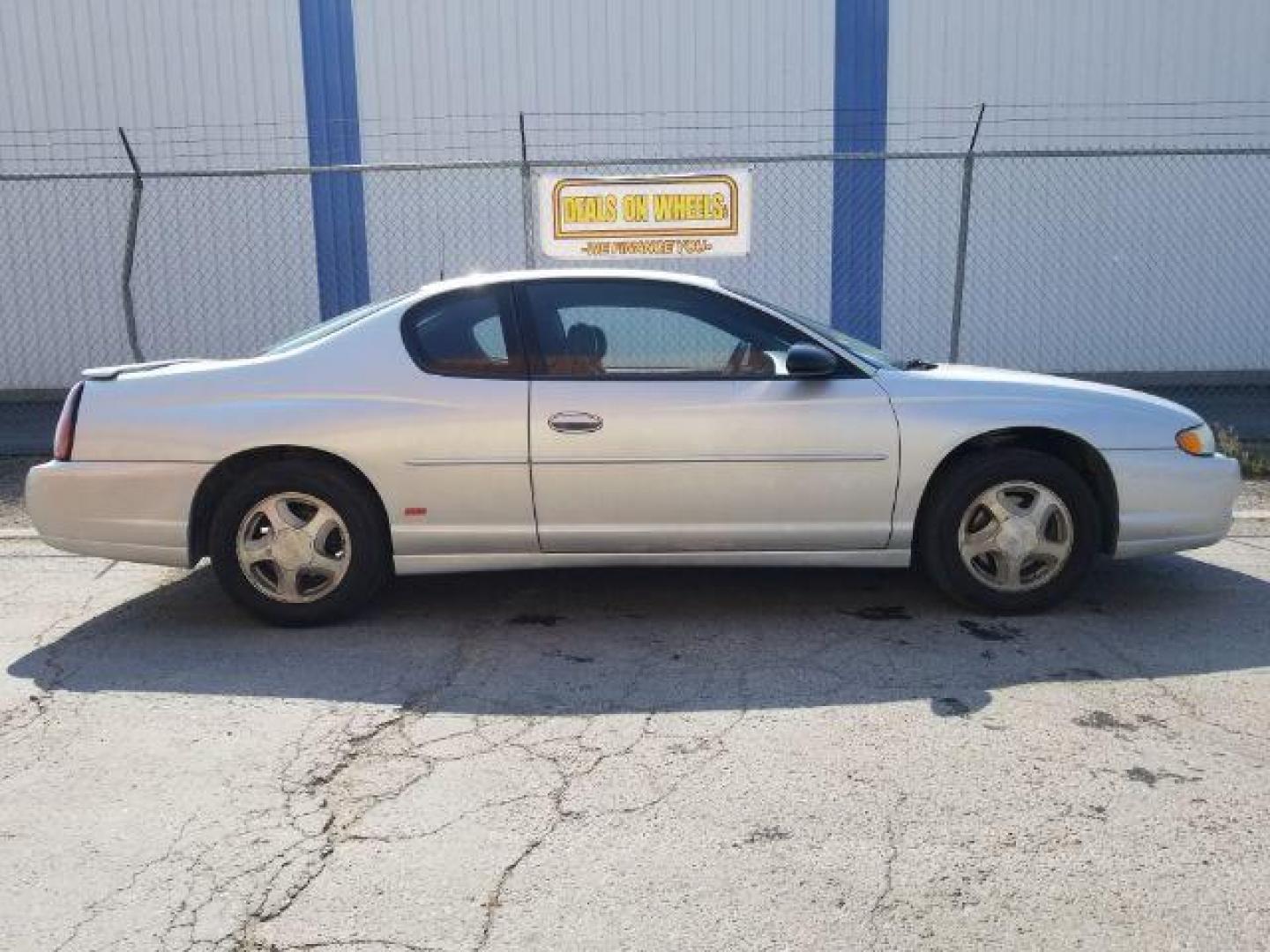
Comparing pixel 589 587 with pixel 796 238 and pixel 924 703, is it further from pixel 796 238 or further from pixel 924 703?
pixel 796 238

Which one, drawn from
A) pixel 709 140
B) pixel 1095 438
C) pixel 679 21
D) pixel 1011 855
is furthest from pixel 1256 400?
pixel 1011 855

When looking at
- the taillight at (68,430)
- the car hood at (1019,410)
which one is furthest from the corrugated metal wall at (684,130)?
the taillight at (68,430)

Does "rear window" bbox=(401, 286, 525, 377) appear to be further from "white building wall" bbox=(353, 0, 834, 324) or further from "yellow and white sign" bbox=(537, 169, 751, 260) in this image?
"white building wall" bbox=(353, 0, 834, 324)

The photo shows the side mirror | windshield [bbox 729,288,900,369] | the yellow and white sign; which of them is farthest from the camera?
the yellow and white sign

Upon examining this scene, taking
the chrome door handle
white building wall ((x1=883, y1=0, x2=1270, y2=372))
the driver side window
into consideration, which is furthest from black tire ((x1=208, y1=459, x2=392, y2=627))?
white building wall ((x1=883, y1=0, x2=1270, y2=372))

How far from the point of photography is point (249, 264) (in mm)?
12055

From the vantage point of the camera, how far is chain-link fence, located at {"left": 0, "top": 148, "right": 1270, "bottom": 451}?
38.6 ft

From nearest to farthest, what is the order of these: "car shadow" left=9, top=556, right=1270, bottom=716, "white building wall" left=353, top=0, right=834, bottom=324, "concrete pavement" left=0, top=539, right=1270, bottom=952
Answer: "concrete pavement" left=0, top=539, right=1270, bottom=952 → "car shadow" left=9, top=556, right=1270, bottom=716 → "white building wall" left=353, top=0, right=834, bottom=324

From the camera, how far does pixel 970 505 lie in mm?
4707

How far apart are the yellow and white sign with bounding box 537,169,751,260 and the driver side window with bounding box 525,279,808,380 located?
4.73 metres

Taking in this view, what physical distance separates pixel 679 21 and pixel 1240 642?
357 inches

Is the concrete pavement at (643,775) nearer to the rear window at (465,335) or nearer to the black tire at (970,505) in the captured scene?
the black tire at (970,505)

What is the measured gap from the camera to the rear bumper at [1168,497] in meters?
4.70

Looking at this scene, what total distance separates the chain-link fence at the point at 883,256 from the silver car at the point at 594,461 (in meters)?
7.12
